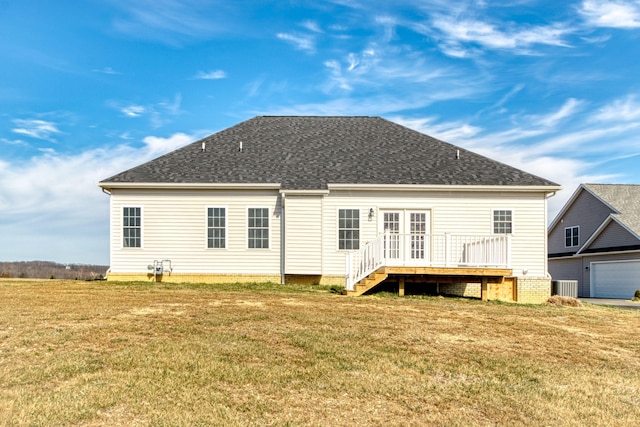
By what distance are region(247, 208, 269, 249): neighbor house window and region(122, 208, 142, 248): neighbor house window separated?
3982mm

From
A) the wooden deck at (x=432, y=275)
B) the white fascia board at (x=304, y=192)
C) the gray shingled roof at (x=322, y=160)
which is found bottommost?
the wooden deck at (x=432, y=275)

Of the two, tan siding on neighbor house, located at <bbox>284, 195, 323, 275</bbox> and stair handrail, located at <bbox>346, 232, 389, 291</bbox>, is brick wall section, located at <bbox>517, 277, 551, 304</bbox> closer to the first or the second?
stair handrail, located at <bbox>346, 232, 389, 291</bbox>

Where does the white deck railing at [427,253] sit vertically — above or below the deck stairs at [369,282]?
above

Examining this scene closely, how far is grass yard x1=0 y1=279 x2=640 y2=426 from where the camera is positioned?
606cm

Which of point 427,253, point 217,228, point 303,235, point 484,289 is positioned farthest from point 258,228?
point 484,289

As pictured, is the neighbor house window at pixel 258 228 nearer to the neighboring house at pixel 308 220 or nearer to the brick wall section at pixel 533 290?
the neighboring house at pixel 308 220

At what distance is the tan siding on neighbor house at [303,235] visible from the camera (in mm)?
19094

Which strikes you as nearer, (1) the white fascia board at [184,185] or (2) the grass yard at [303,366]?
(2) the grass yard at [303,366]

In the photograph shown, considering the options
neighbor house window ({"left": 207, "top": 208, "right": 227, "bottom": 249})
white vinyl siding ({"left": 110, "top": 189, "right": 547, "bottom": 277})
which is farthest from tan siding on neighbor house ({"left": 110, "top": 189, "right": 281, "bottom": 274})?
neighbor house window ({"left": 207, "top": 208, "right": 227, "bottom": 249})

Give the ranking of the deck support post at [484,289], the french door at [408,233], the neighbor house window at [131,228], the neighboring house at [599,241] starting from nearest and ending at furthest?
the deck support post at [484,289] → the french door at [408,233] → the neighbor house window at [131,228] → the neighboring house at [599,241]

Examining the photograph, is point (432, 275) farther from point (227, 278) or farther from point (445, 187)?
point (227, 278)

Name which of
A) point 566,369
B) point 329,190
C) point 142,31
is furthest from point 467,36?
point 566,369

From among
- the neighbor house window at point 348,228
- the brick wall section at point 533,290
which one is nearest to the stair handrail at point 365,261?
the neighbor house window at point 348,228

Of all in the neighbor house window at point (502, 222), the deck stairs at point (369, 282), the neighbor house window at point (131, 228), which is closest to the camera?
the deck stairs at point (369, 282)
